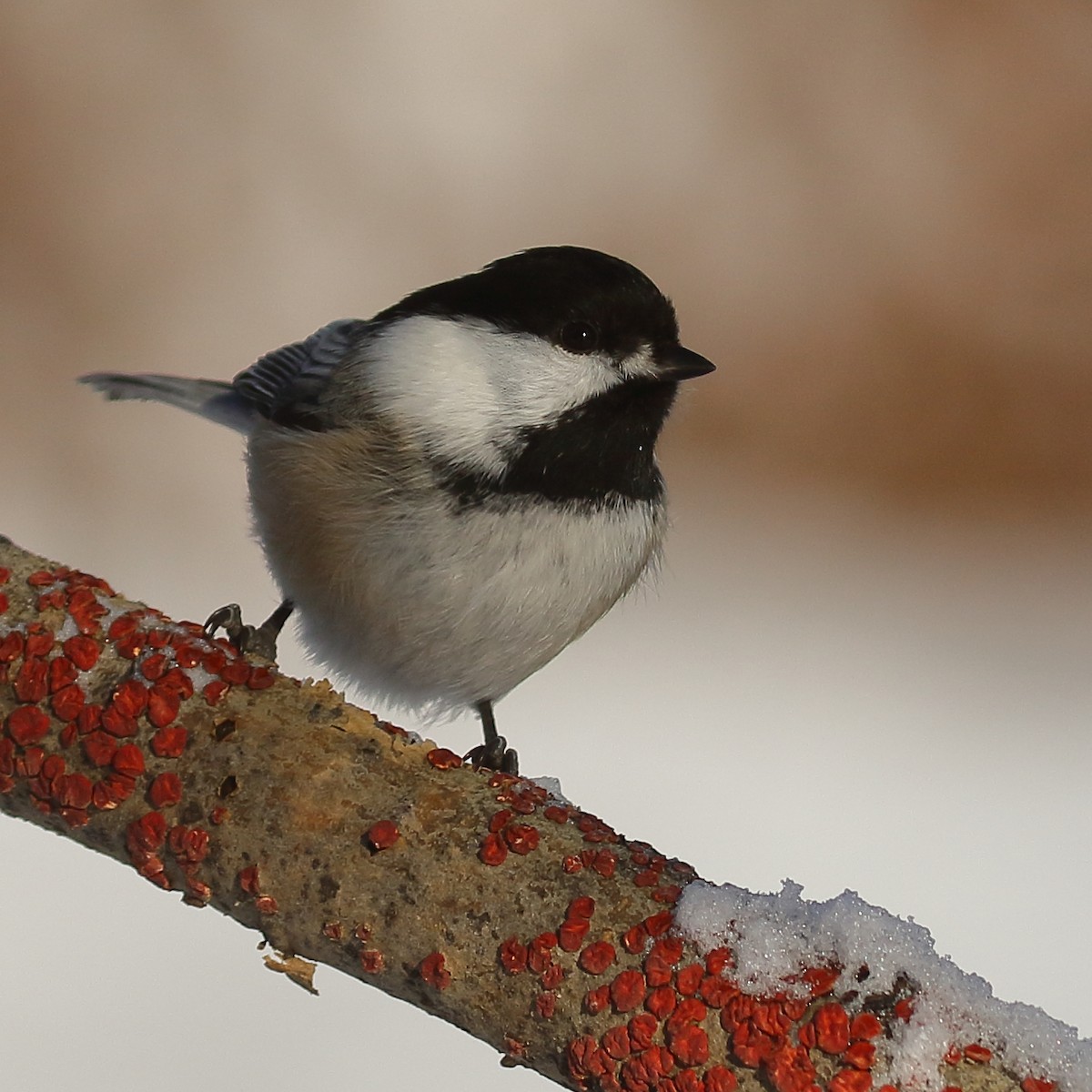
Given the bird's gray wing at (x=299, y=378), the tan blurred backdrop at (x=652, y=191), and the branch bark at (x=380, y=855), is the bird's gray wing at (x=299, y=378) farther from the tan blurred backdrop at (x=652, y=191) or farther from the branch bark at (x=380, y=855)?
the tan blurred backdrop at (x=652, y=191)

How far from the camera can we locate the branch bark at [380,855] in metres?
0.70

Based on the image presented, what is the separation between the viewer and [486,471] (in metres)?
1.05

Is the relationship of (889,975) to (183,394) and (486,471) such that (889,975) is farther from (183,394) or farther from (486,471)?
(183,394)

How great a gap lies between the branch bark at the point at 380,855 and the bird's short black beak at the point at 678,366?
1.33 ft

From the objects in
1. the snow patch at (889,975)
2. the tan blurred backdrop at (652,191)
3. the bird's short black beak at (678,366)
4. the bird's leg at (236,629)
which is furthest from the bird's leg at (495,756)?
the tan blurred backdrop at (652,191)

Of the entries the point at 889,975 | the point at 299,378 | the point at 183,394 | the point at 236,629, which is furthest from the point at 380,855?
the point at 183,394

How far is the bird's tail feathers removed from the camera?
1438 millimetres

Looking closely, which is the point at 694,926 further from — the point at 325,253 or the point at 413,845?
the point at 325,253

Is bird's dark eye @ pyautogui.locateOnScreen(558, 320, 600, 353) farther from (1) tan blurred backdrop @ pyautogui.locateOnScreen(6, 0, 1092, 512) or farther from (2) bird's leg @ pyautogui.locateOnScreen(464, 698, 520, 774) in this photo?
(1) tan blurred backdrop @ pyautogui.locateOnScreen(6, 0, 1092, 512)

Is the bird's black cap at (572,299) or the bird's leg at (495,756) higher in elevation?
the bird's black cap at (572,299)

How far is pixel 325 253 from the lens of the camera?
233 centimetres

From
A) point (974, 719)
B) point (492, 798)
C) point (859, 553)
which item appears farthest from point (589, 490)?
point (859, 553)

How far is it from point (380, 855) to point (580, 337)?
1.55 feet

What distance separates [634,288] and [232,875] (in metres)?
0.56
